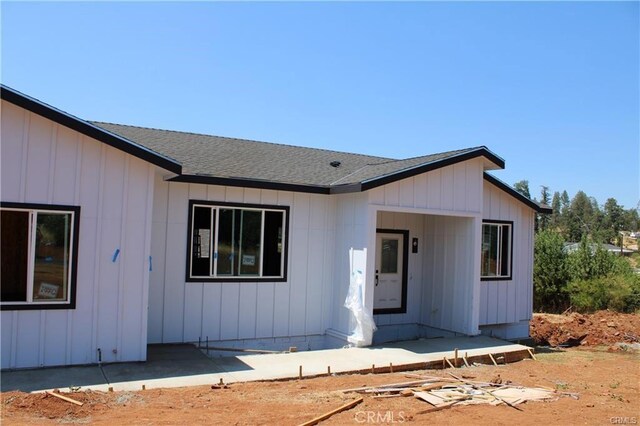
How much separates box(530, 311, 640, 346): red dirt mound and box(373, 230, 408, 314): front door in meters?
3.88

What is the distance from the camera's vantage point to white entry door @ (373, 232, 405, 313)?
40.9 feet

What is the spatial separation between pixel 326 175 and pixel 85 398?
22.2 ft

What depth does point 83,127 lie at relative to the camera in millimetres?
7738

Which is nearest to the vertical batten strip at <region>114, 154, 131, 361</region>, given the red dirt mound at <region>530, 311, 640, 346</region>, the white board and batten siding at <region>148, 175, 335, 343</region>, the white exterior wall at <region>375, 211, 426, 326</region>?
the white board and batten siding at <region>148, 175, 335, 343</region>

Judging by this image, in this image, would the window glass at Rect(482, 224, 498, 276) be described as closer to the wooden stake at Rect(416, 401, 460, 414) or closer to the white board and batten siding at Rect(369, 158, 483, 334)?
the white board and batten siding at Rect(369, 158, 483, 334)

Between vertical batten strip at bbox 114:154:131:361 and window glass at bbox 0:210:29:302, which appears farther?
vertical batten strip at bbox 114:154:131:361

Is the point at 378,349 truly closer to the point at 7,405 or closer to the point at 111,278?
the point at 111,278

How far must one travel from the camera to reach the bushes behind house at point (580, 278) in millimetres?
17328

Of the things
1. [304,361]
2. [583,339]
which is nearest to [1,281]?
[304,361]

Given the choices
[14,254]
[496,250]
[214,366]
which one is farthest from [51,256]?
[496,250]

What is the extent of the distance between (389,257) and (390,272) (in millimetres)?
358

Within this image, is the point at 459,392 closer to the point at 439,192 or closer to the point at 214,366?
the point at 214,366

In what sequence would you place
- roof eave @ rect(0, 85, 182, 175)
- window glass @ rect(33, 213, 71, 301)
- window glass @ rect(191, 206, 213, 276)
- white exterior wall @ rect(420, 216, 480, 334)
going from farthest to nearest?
1. white exterior wall @ rect(420, 216, 480, 334)
2. window glass @ rect(191, 206, 213, 276)
3. window glass @ rect(33, 213, 71, 301)
4. roof eave @ rect(0, 85, 182, 175)

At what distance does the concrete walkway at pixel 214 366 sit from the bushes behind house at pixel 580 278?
837 cm
